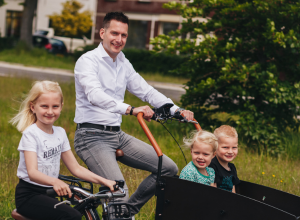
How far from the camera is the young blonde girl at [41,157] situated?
257 centimetres

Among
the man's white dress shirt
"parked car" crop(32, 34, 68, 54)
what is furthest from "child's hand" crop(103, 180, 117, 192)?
"parked car" crop(32, 34, 68, 54)

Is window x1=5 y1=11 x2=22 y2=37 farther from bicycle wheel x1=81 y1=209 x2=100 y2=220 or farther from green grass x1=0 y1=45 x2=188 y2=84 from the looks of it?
bicycle wheel x1=81 y1=209 x2=100 y2=220

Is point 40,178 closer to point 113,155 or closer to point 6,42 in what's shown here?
point 113,155

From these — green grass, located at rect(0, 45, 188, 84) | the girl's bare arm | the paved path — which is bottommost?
the paved path

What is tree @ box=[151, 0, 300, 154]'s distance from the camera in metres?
6.14

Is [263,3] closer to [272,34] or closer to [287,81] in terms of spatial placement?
[272,34]

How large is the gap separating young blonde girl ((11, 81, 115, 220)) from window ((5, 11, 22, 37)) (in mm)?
36339

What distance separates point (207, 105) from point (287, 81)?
4.55 feet

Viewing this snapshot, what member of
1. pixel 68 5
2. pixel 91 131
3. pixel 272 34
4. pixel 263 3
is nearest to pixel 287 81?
pixel 272 34

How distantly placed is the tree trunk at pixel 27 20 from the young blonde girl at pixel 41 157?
2246cm

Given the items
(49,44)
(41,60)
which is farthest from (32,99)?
(49,44)

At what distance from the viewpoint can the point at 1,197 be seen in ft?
13.8

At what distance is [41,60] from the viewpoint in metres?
22.5

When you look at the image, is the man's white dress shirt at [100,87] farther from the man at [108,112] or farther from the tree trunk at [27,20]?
the tree trunk at [27,20]
